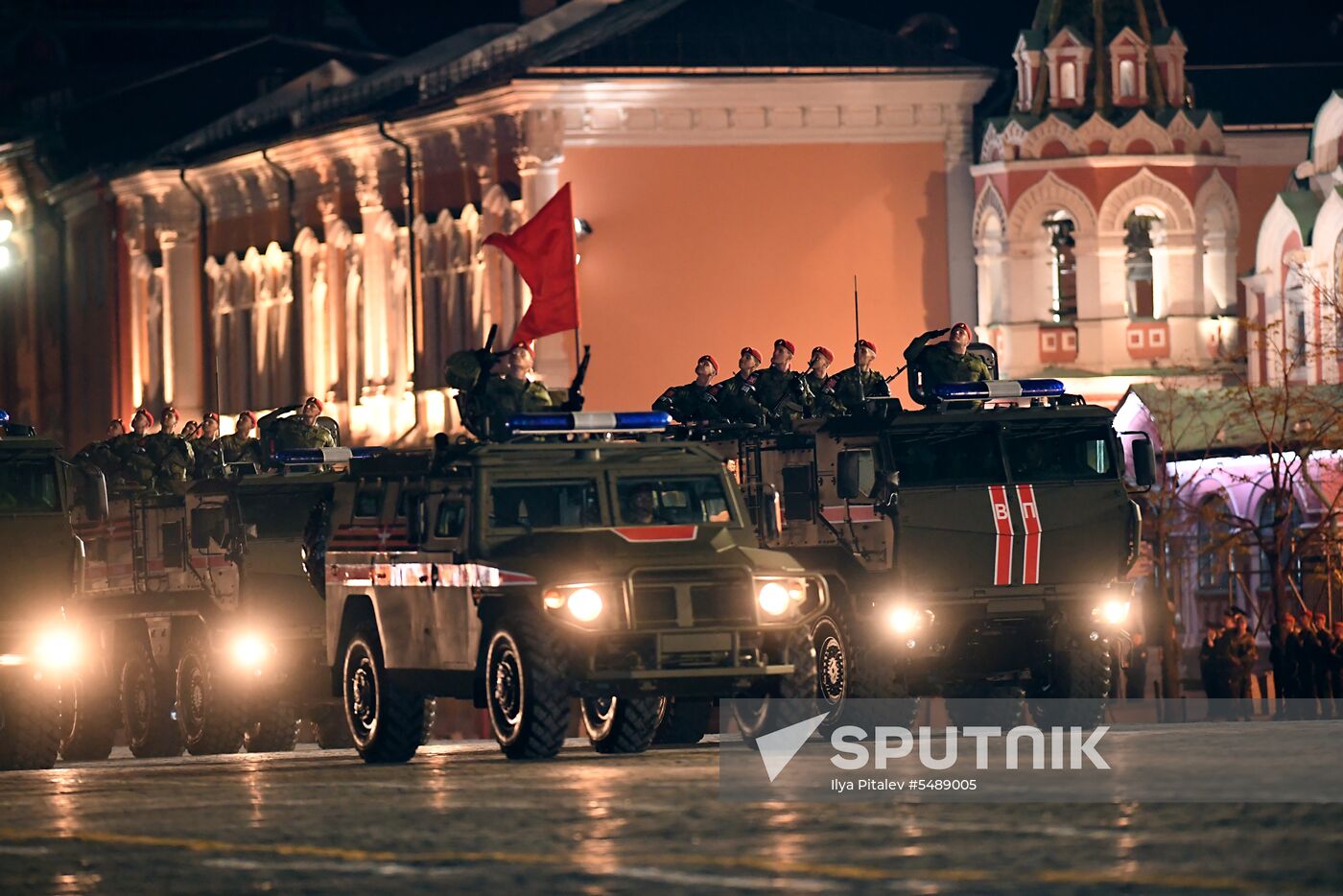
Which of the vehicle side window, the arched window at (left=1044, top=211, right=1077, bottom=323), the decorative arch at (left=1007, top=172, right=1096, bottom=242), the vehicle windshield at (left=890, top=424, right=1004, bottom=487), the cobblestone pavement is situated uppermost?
the decorative arch at (left=1007, top=172, right=1096, bottom=242)

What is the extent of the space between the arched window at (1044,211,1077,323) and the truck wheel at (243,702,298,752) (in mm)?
26947

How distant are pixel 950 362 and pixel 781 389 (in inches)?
63.4

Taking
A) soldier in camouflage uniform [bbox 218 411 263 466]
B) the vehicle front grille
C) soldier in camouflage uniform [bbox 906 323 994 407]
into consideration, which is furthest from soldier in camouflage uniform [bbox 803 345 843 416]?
soldier in camouflage uniform [bbox 218 411 263 466]

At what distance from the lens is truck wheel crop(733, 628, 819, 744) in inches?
964

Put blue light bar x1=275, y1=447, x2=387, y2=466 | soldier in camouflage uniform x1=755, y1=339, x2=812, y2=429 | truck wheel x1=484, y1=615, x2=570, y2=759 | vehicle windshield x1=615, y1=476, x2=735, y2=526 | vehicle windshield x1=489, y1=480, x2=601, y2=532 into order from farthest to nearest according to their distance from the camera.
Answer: blue light bar x1=275, y1=447, x2=387, y2=466 < soldier in camouflage uniform x1=755, y1=339, x2=812, y2=429 < vehicle windshield x1=615, y1=476, x2=735, y2=526 < vehicle windshield x1=489, y1=480, x2=601, y2=532 < truck wheel x1=484, y1=615, x2=570, y2=759

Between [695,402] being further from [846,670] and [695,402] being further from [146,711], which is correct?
[146,711]

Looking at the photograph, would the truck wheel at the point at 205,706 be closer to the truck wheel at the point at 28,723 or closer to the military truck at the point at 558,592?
the truck wheel at the point at 28,723

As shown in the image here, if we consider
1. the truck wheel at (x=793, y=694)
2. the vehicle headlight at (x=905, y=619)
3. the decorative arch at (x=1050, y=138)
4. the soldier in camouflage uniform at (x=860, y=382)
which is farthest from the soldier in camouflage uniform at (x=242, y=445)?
the decorative arch at (x=1050, y=138)

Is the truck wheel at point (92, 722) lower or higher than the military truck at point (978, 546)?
lower

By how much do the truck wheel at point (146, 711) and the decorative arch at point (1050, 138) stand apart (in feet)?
83.3

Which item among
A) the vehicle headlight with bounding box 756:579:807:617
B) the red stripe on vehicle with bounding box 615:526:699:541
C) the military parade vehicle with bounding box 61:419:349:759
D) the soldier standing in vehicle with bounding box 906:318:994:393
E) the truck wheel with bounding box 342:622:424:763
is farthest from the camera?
the military parade vehicle with bounding box 61:419:349:759

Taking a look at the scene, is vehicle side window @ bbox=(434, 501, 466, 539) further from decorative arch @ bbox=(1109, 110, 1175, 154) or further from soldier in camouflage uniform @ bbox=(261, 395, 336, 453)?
decorative arch @ bbox=(1109, 110, 1175, 154)

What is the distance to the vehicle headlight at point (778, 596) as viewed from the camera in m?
24.1

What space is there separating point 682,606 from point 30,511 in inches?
302
